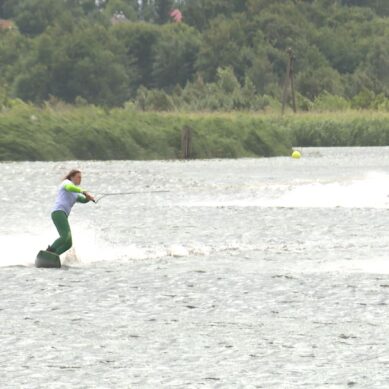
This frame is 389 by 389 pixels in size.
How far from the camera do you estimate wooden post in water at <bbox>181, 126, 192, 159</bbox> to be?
170 ft

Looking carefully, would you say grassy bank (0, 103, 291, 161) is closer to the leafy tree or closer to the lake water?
the lake water

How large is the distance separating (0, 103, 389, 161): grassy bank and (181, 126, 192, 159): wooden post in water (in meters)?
0.30

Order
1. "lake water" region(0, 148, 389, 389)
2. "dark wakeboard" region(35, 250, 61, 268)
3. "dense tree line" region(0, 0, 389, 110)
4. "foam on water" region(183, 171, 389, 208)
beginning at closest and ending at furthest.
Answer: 1. "lake water" region(0, 148, 389, 389)
2. "dark wakeboard" region(35, 250, 61, 268)
3. "foam on water" region(183, 171, 389, 208)
4. "dense tree line" region(0, 0, 389, 110)

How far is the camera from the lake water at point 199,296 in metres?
10.4

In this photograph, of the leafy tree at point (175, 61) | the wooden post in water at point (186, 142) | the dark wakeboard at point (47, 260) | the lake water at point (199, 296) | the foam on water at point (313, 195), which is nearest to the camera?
the lake water at point (199, 296)

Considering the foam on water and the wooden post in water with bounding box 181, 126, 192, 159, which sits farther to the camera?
the wooden post in water with bounding box 181, 126, 192, 159

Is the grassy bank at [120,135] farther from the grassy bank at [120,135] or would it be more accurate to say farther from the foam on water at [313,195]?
the foam on water at [313,195]

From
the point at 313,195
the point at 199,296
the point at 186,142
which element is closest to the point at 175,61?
the point at 186,142

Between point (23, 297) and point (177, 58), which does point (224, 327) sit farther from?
point (177, 58)

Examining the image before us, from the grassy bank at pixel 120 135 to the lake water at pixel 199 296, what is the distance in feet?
62.6

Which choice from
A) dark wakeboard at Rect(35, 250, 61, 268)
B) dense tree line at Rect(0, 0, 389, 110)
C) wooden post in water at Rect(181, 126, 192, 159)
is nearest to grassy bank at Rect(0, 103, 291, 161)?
wooden post in water at Rect(181, 126, 192, 159)

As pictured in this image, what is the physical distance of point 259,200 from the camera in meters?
29.0

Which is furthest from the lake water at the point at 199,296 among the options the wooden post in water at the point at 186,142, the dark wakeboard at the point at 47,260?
the wooden post in water at the point at 186,142

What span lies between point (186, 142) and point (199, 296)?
124ft
